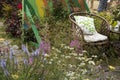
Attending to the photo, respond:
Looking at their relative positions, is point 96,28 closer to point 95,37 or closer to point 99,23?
point 99,23

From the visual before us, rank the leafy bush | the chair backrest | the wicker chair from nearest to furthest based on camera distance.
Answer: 1. the leafy bush
2. the wicker chair
3. the chair backrest

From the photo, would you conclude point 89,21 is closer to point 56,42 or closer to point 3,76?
point 56,42

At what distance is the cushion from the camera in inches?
274

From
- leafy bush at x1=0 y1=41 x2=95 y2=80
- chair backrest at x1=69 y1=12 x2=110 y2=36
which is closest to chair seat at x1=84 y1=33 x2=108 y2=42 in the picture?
chair backrest at x1=69 y1=12 x2=110 y2=36

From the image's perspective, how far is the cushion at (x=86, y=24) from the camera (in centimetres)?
697

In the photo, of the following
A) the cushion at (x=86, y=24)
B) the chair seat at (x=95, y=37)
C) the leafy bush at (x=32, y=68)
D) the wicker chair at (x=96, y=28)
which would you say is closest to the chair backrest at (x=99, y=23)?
the wicker chair at (x=96, y=28)

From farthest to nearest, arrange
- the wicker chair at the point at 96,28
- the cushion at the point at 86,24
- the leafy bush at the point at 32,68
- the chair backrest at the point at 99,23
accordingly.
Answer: the chair backrest at the point at 99,23 < the cushion at the point at 86,24 < the wicker chair at the point at 96,28 < the leafy bush at the point at 32,68

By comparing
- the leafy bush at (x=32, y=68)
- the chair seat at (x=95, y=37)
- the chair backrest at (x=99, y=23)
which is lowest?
the chair seat at (x=95, y=37)

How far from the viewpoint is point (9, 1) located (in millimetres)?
10562

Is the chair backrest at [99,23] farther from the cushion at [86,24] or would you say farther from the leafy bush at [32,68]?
the leafy bush at [32,68]

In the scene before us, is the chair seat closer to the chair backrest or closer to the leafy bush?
the chair backrest

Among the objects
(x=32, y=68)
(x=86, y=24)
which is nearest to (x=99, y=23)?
(x=86, y=24)

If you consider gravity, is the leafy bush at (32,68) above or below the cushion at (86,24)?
above

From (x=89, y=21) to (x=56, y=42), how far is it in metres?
0.96
